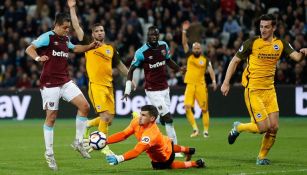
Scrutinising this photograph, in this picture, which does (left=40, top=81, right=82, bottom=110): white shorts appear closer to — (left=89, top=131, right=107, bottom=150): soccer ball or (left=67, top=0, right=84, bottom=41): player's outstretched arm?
(left=89, top=131, right=107, bottom=150): soccer ball

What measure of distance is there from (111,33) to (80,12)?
2.04m

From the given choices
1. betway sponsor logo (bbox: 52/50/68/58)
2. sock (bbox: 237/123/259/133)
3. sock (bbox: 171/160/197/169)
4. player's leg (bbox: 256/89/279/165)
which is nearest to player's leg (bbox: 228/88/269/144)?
sock (bbox: 237/123/259/133)

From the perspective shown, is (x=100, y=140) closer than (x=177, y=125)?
Yes

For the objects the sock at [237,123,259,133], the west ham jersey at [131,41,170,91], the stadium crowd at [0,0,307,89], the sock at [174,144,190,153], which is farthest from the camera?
the stadium crowd at [0,0,307,89]

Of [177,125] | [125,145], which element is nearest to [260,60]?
[125,145]

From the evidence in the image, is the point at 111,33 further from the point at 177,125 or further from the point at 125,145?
the point at 125,145

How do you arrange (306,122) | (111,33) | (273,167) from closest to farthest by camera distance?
1. (273,167)
2. (306,122)
3. (111,33)

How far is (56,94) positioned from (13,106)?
44.6 feet

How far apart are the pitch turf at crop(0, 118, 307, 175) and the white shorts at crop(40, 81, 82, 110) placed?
1081 mm

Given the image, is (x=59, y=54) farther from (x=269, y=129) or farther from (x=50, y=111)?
(x=269, y=129)

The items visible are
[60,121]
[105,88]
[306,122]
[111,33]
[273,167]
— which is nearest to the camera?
[273,167]

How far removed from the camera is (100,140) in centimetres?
1234

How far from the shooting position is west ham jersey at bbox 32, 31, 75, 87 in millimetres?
13539

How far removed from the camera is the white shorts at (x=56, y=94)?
1359 cm
